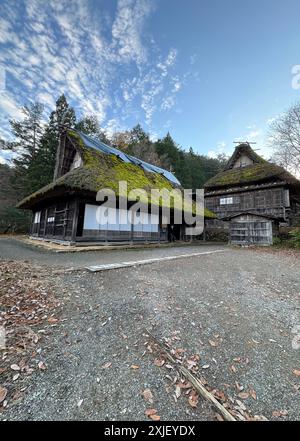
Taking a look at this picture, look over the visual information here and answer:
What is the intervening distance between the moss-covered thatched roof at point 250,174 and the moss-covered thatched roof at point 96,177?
9.28 meters

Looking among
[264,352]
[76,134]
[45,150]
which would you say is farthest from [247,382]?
[45,150]

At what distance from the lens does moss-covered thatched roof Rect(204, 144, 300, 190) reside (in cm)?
1731

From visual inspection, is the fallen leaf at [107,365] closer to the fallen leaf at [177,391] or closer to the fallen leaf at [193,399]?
the fallen leaf at [177,391]

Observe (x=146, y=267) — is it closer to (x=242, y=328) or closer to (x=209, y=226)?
(x=242, y=328)

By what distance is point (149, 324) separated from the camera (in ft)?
9.70

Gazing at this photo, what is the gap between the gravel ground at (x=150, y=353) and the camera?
177 centimetres

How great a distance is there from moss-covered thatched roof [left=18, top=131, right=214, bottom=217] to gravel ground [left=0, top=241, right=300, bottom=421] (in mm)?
5978

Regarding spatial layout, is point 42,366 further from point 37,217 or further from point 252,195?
point 252,195

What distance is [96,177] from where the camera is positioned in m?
10.6

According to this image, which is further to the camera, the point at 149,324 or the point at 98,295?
the point at 98,295

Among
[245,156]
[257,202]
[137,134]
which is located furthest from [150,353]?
[137,134]

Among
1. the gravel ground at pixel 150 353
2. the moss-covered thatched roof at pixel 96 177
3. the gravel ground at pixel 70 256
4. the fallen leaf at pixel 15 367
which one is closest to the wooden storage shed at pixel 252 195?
the moss-covered thatched roof at pixel 96 177

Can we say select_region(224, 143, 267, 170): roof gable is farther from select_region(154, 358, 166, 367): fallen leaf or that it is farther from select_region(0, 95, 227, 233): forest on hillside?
select_region(154, 358, 166, 367): fallen leaf

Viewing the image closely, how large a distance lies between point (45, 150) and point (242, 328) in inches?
1105
